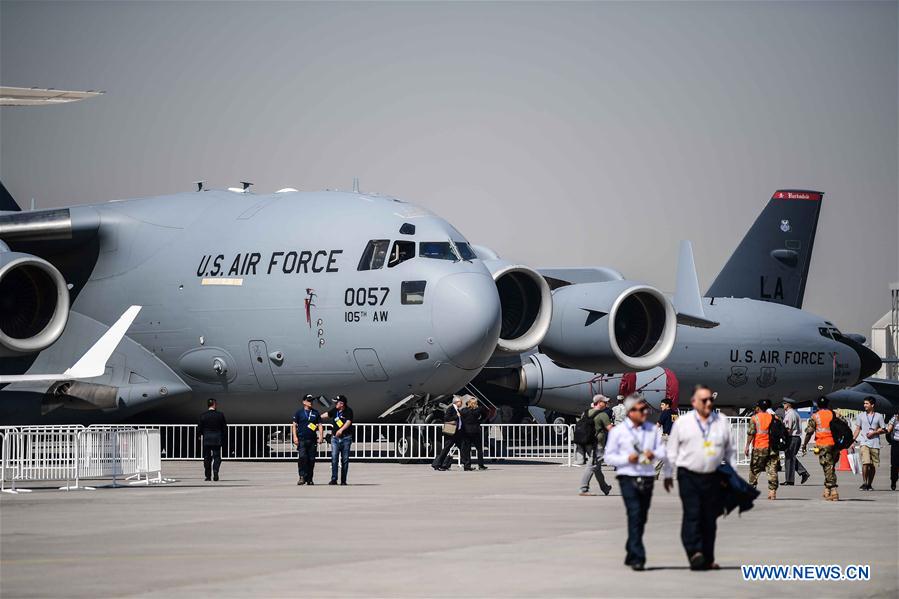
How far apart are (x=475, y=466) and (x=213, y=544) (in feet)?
47.1

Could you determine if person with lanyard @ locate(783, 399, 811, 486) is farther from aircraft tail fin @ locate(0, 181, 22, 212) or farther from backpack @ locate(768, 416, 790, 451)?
aircraft tail fin @ locate(0, 181, 22, 212)

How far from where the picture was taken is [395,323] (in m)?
25.3

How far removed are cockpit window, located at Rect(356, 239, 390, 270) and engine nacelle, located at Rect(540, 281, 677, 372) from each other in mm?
4956

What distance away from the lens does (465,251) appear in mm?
25906

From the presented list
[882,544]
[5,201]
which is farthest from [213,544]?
[5,201]

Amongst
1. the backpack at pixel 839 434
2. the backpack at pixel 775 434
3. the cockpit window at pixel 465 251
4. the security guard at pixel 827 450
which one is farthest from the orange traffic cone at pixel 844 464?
the security guard at pixel 827 450

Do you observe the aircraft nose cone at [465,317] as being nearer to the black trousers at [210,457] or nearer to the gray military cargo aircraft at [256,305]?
the gray military cargo aircraft at [256,305]

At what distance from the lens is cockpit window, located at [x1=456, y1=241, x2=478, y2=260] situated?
25812 mm

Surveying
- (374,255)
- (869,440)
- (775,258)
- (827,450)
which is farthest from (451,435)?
(775,258)

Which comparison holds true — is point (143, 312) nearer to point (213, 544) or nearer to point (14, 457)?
point (14, 457)

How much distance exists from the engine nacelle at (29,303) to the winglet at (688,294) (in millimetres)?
15282

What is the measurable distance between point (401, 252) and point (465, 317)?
197 cm

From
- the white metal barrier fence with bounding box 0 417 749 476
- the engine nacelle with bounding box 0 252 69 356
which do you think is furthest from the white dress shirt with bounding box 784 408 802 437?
the engine nacelle with bounding box 0 252 69 356

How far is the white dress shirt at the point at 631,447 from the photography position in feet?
38.1
